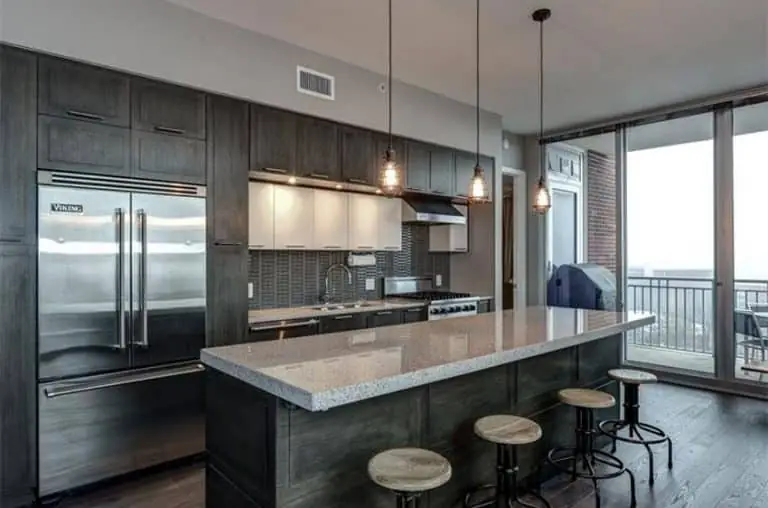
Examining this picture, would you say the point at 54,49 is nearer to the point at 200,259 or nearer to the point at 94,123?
the point at 94,123

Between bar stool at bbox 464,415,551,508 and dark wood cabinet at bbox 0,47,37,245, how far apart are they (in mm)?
2640

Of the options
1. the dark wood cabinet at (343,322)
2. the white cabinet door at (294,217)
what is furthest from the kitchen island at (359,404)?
the white cabinet door at (294,217)

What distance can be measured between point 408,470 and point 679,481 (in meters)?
2.22

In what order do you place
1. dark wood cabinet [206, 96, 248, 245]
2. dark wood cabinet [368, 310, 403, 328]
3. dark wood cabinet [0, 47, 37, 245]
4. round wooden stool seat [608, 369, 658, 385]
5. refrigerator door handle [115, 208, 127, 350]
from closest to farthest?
→ dark wood cabinet [0, 47, 37, 245] < refrigerator door handle [115, 208, 127, 350] < round wooden stool seat [608, 369, 658, 385] < dark wood cabinet [206, 96, 248, 245] < dark wood cabinet [368, 310, 403, 328]

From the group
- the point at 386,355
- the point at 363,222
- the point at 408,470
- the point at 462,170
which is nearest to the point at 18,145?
the point at 386,355

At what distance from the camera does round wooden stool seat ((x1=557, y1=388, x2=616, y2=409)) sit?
8.97ft

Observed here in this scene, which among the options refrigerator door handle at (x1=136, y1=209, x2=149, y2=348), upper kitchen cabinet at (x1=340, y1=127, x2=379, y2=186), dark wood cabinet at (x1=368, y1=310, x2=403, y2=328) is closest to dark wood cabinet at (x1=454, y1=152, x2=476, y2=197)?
upper kitchen cabinet at (x1=340, y1=127, x2=379, y2=186)

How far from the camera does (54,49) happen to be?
9.04ft

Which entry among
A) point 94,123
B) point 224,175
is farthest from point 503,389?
point 94,123

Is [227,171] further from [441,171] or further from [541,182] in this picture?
[441,171]

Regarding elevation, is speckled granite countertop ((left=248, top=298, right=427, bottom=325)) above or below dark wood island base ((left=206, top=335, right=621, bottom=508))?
above

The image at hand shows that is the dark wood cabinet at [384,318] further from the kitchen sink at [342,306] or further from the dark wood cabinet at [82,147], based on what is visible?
the dark wood cabinet at [82,147]

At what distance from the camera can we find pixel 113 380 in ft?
9.66

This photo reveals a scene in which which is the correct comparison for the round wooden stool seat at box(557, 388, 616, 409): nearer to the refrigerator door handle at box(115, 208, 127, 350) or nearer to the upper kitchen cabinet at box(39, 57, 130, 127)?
the refrigerator door handle at box(115, 208, 127, 350)
